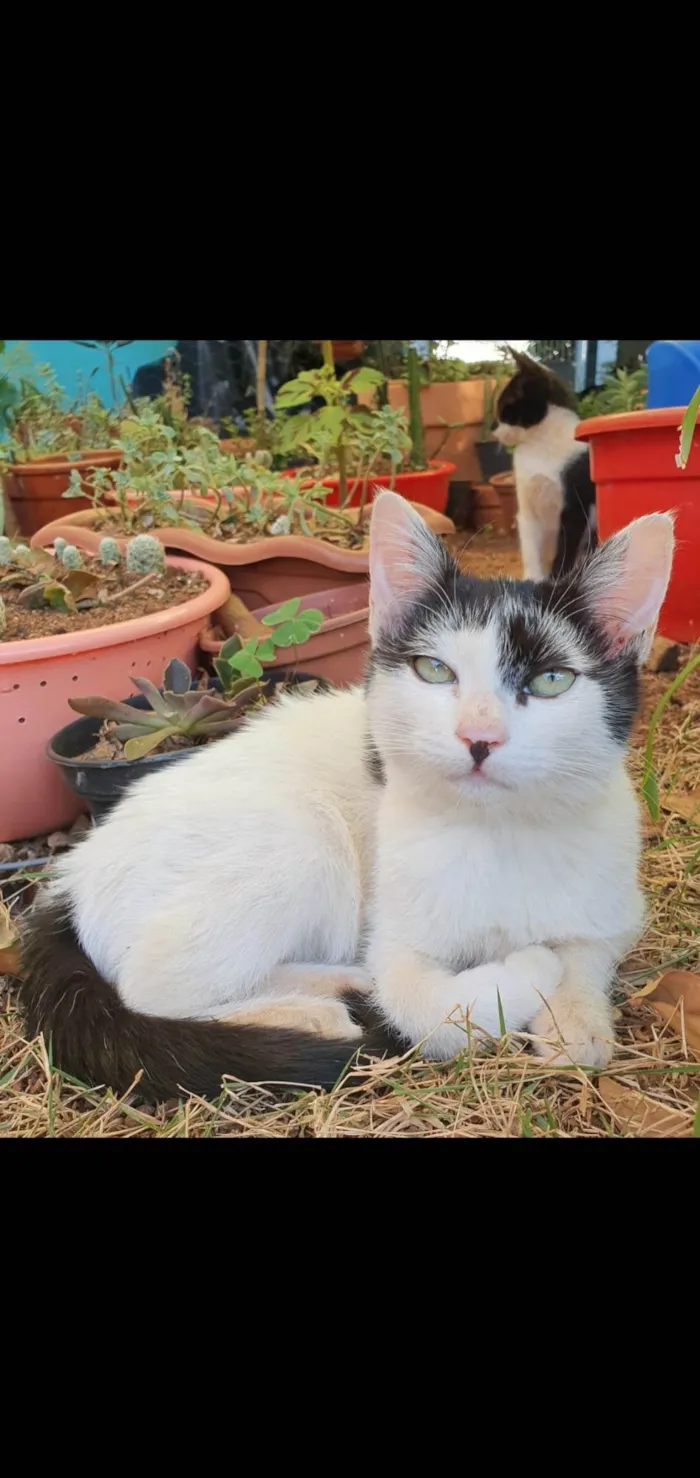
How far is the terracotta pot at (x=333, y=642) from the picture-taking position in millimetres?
A: 2350

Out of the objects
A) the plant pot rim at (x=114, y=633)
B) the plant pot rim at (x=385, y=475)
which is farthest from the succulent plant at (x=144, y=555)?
the plant pot rim at (x=385, y=475)

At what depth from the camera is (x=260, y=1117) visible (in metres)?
1.18

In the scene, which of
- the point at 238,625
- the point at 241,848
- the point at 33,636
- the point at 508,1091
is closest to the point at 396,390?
the point at 238,625

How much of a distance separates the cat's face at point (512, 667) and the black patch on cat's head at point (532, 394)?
2828mm

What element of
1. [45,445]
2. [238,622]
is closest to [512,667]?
[238,622]

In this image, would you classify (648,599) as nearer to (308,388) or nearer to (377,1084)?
(377,1084)

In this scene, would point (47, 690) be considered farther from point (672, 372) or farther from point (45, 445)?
point (45, 445)

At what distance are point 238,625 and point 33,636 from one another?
0.55 metres

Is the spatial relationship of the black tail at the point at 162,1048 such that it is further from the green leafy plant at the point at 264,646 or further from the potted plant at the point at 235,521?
the potted plant at the point at 235,521

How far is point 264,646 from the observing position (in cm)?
203

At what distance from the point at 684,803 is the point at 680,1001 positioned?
2.23ft

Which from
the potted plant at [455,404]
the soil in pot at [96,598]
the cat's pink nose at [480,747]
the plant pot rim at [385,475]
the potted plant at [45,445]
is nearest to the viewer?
the cat's pink nose at [480,747]

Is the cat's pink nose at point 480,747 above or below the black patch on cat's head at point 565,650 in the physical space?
below

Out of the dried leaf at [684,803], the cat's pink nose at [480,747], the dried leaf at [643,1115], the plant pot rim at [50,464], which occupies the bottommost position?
the dried leaf at [684,803]
